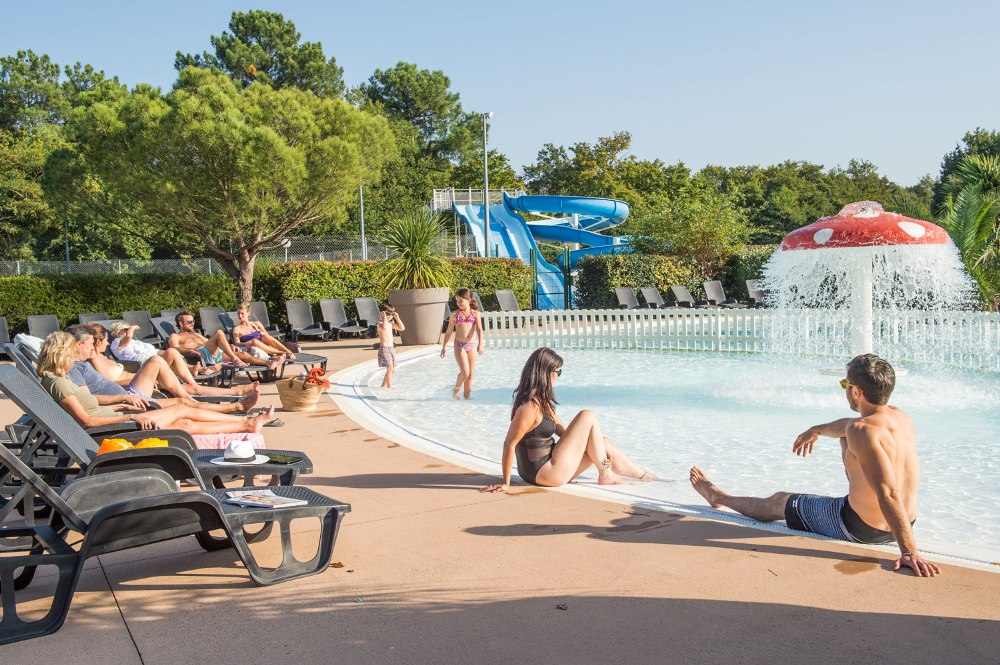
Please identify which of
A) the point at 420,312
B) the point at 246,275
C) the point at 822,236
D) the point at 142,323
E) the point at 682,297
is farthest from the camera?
the point at 682,297

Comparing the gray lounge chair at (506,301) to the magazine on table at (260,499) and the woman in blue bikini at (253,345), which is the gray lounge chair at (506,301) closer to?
the woman in blue bikini at (253,345)

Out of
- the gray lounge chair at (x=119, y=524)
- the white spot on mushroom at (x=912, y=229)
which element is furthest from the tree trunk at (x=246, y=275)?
the gray lounge chair at (x=119, y=524)

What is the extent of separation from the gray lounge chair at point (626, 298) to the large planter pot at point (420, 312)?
8013 mm

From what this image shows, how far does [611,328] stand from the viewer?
17500mm

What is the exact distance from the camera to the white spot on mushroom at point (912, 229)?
10.8 metres

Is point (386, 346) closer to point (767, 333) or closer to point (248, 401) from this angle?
point (248, 401)

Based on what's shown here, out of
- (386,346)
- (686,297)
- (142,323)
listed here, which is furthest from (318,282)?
(686,297)

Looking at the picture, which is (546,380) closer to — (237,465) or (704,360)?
(237,465)

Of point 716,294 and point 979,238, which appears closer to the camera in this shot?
point 979,238

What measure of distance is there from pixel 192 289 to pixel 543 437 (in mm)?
16912

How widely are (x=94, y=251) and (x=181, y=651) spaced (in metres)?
43.3

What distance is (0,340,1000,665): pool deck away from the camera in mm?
3320

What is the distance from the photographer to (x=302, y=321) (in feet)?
66.3

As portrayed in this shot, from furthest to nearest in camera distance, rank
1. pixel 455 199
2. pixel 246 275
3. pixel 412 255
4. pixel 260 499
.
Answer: pixel 455 199 → pixel 246 275 → pixel 412 255 → pixel 260 499
